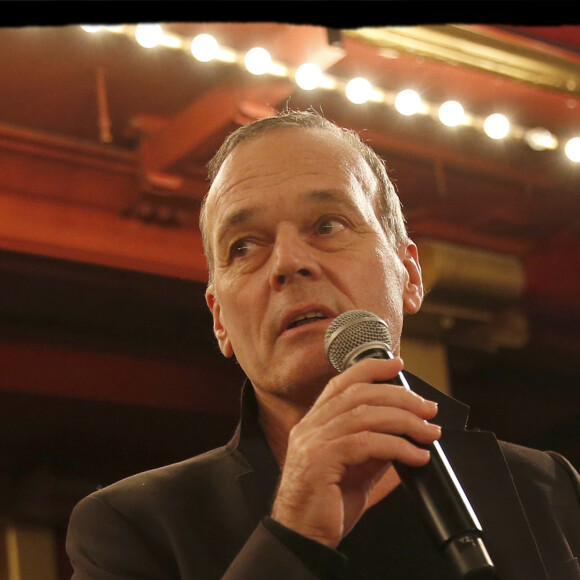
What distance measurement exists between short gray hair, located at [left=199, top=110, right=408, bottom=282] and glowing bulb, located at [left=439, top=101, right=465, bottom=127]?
181 centimetres

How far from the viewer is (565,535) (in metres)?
→ 1.35

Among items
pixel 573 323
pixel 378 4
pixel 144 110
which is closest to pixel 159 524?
pixel 378 4

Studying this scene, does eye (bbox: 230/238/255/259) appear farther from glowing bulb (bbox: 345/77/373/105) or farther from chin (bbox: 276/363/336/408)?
glowing bulb (bbox: 345/77/373/105)

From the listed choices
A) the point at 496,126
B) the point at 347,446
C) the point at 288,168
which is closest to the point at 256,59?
the point at 496,126

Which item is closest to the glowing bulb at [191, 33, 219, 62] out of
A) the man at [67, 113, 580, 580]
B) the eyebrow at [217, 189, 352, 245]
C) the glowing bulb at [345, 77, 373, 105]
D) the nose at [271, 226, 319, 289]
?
the glowing bulb at [345, 77, 373, 105]

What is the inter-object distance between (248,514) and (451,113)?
2.32 metres

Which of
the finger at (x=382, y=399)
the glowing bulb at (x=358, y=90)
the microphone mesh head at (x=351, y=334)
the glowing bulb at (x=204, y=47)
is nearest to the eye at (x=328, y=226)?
the microphone mesh head at (x=351, y=334)

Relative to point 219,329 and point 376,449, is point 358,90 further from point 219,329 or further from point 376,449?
point 376,449

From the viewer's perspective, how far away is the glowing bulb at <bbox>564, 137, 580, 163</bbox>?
142 inches

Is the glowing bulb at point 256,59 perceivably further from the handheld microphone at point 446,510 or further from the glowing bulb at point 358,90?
the handheld microphone at point 446,510

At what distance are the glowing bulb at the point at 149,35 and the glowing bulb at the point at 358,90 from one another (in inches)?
25.3

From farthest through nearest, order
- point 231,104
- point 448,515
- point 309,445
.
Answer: point 231,104
point 309,445
point 448,515

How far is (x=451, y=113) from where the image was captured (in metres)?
3.37

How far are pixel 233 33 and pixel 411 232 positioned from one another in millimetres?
1532
